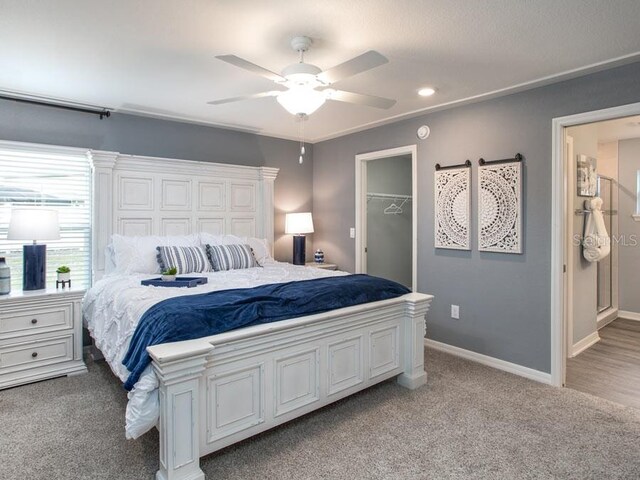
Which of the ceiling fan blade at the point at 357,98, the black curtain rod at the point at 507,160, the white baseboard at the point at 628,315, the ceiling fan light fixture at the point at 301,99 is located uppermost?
the ceiling fan blade at the point at 357,98

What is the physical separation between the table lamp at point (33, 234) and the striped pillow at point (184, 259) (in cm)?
86

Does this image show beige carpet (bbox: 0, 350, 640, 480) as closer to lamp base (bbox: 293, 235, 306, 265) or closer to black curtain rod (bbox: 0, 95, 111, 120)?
lamp base (bbox: 293, 235, 306, 265)

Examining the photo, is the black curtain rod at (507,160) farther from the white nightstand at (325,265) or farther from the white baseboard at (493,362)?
the white nightstand at (325,265)

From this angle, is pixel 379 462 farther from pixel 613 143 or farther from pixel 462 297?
pixel 613 143

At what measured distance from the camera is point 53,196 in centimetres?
367

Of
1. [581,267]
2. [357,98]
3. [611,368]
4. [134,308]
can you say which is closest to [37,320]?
[134,308]

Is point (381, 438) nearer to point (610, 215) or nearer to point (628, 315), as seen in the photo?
point (610, 215)

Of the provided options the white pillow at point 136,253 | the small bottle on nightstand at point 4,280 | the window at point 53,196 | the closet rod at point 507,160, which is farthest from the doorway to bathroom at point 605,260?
the small bottle on nightstand at point 4,280

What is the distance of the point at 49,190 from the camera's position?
3643mm

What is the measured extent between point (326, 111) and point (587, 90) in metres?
2.23

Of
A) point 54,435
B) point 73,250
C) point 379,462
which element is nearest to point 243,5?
point 379,462

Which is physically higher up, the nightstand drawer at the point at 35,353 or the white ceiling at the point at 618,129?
the white ceiling at the point at 618,129

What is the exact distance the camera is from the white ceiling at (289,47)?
2.06 meters

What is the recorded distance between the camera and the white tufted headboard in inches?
150
